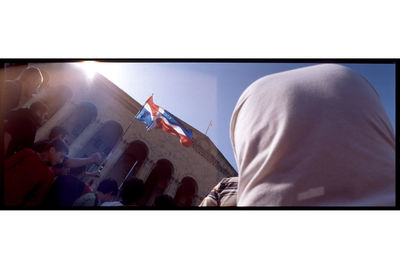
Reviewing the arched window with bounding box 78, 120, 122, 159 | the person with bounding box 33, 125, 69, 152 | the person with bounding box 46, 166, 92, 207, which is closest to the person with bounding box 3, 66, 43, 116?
the person with bounding box 33, 125, 69, 152

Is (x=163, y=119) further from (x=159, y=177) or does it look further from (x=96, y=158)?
(x=159, y=177)

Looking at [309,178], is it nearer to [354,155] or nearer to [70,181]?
[354,155]

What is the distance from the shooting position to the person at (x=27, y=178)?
2566 millimetres

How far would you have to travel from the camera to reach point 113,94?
164 inches

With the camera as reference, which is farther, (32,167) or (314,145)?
(32,167)

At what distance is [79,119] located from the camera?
15.8ft

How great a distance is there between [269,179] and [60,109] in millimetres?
3224

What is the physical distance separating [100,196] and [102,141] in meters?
2.29

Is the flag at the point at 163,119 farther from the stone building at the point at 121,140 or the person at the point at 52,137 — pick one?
the person at the point at 52,137

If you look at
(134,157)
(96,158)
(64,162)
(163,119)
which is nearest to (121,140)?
(134,157)

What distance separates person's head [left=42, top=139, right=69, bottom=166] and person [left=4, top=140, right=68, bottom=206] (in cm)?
5

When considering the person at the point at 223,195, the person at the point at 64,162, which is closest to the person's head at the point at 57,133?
the person at the point at 64,162

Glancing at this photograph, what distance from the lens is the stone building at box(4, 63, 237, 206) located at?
326cm

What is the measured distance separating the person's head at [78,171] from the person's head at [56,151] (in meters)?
0.18
